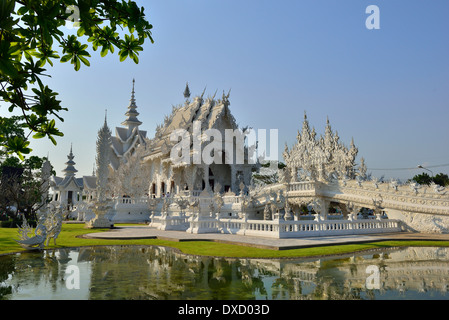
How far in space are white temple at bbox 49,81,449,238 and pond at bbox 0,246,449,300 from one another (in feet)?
17.4

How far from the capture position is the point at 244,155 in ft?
101

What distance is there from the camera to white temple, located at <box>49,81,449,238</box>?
1584 cm

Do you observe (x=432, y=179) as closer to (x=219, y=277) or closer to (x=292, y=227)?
(x=292, y=227)

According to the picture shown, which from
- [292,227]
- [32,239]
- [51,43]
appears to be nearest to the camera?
[51,43]

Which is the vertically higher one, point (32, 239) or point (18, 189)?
point (18, 189)

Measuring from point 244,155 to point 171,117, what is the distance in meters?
11.0

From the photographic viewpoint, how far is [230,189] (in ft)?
92.6

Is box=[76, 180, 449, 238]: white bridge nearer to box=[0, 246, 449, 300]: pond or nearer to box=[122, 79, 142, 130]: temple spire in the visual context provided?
box=[0, 246, 449, 300]: pond

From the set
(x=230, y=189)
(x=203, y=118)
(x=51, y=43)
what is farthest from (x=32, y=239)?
(x=203, y=118)

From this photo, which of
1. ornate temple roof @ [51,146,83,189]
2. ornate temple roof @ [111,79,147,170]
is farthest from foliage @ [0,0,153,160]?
ornate temple roof @ [51,146,83,189]

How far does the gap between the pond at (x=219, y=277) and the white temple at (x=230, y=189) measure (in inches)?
209

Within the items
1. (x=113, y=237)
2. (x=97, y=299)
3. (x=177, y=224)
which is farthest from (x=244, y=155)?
(x=97, y=299)

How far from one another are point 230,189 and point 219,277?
71.9 feet

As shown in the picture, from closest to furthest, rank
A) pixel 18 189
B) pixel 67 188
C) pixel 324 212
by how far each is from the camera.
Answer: pixel 324 212, pixel 18 189, pixel 67 188
